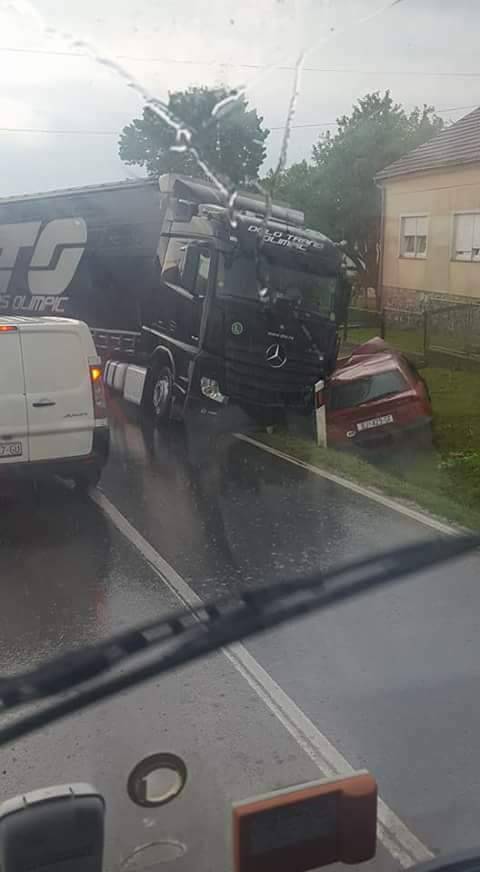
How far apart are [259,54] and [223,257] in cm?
41

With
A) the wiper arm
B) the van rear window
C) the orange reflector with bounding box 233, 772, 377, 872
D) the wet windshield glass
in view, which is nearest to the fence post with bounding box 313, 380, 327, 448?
the wet windshield glass

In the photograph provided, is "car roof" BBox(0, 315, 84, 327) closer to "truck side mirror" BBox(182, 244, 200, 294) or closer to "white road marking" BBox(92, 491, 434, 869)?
"truck side mirror" BBox(182, 244, 200, 294)

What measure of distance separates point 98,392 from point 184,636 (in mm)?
1965

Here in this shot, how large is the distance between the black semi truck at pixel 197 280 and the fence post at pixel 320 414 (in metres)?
0.05

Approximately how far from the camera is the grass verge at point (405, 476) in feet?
6.73

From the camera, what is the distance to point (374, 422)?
7.90 feet

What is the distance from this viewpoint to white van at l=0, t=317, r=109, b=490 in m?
2.95

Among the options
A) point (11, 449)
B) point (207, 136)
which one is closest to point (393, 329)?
point (207, 136)

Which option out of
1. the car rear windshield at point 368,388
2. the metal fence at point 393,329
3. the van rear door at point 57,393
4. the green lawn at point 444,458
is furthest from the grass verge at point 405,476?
the van rear door at point 57,393

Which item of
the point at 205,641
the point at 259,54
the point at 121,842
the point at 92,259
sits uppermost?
the point at 259,54

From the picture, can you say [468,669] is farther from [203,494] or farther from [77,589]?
[77,589]

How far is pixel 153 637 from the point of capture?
1341 mm

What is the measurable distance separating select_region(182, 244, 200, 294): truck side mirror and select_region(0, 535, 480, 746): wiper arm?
745mm

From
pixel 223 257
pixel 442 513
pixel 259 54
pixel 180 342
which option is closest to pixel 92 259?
pixel 180 342
